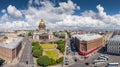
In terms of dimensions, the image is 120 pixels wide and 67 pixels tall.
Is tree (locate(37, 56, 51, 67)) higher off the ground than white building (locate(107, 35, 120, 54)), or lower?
lower

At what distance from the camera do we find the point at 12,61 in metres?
122

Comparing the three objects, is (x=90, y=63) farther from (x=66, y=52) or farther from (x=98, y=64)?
(x=66, y=52)

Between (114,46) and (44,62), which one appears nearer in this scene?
(44,62)

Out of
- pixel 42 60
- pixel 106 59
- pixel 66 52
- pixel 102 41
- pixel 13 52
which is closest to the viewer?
pixel 42 60

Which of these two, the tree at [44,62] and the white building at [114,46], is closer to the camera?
the tree at [44,62]

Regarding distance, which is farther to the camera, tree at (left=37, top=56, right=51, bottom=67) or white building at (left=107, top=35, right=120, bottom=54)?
white building at (left=107, top=35, right=120, bottom=54)

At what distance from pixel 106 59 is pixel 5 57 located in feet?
194

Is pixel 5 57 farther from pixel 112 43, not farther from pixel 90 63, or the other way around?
pixel 112 43

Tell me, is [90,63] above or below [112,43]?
below

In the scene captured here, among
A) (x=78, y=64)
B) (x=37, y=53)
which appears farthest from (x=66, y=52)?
(x=78, y=64)

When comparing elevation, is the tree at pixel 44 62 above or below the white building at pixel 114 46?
below

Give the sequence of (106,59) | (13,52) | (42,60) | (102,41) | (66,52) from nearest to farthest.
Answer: (42,60) → (106,59) → (13,52) → (66,52) → (102,41)

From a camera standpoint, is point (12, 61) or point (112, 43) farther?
point (112, 43)

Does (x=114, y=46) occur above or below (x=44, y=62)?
above
